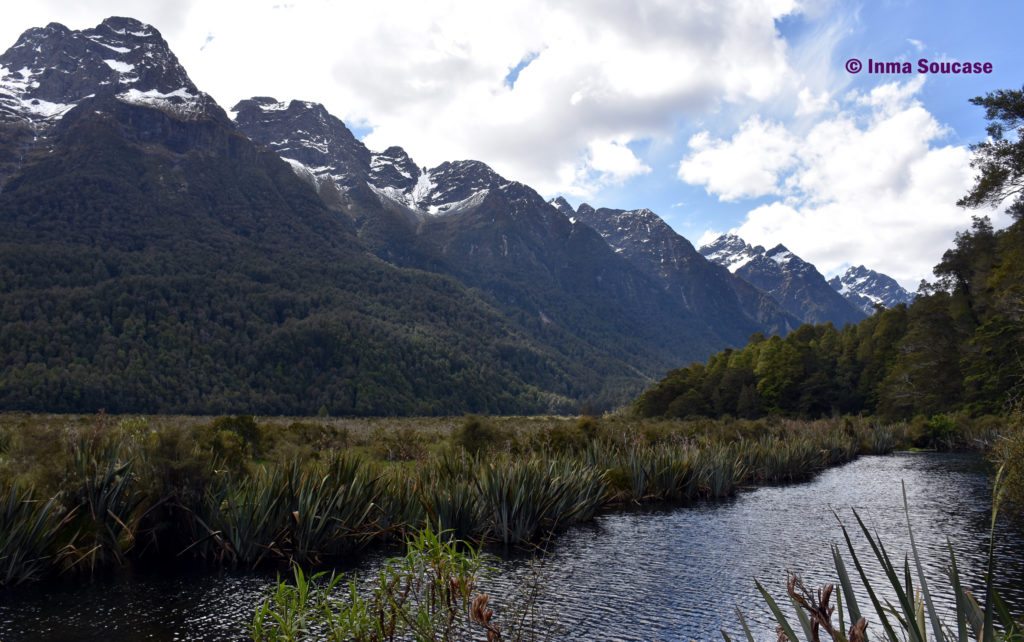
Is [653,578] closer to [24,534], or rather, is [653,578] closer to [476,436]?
[24,534]

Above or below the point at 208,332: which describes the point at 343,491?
below

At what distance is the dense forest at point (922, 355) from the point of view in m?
35.5

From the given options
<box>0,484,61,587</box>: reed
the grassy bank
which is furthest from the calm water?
the grassy bank

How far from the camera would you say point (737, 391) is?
7750 centimetres

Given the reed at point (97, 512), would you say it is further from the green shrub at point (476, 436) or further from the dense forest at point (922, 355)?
the dense forest at point (922, 355)

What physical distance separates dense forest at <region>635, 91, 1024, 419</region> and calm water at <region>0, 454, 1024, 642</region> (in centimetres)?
1386

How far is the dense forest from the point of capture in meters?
35.5

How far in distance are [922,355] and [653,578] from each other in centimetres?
5763

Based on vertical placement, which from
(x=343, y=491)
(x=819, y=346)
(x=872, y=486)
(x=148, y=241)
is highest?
(x=148, y=241)

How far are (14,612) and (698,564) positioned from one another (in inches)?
524

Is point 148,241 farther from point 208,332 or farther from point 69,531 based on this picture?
point 69,531

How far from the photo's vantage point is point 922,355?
59938mm

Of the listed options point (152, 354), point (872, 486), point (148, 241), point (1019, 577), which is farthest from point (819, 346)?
point (148, 241)

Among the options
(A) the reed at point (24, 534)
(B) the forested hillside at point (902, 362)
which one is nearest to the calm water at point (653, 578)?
(A) the reed at point (24, 534)
